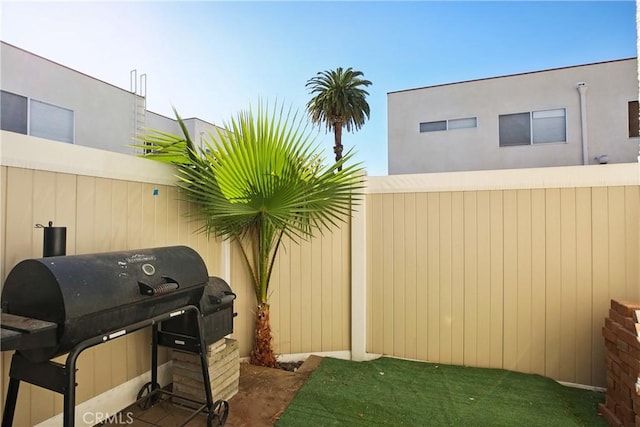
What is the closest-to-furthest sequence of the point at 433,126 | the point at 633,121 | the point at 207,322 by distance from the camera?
the point at 207,322 < the point at 633,121 < the point at 433,126

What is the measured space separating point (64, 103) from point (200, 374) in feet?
25.8

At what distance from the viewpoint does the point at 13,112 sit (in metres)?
6.32

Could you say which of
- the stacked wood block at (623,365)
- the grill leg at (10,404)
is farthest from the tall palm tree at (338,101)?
the grill leg at (10,404)

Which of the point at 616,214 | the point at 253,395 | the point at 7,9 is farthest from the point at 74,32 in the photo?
the point at 616,214

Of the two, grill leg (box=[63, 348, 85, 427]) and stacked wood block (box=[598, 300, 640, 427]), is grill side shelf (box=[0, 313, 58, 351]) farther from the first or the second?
stacked wood block (box=[598, 300, 640, 427])

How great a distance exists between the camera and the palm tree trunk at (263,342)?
3.24 m

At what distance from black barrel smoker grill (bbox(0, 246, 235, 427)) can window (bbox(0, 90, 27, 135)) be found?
6939mm

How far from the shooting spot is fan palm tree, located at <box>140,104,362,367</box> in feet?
8.45

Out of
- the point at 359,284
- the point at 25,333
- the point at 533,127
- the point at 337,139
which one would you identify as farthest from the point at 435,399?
the point at 337,139

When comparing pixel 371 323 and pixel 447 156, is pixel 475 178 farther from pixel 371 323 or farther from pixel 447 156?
pixel 447 156

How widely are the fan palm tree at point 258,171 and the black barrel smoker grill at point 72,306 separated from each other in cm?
82

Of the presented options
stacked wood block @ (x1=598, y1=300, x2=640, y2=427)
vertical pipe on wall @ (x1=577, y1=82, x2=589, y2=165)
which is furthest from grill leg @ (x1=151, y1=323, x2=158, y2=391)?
vertical pipe on wall @ (x1=577, y1=82, x2=589, y2=165)

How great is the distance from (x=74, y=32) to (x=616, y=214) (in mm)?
5602

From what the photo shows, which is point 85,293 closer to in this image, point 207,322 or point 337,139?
point 207,322
